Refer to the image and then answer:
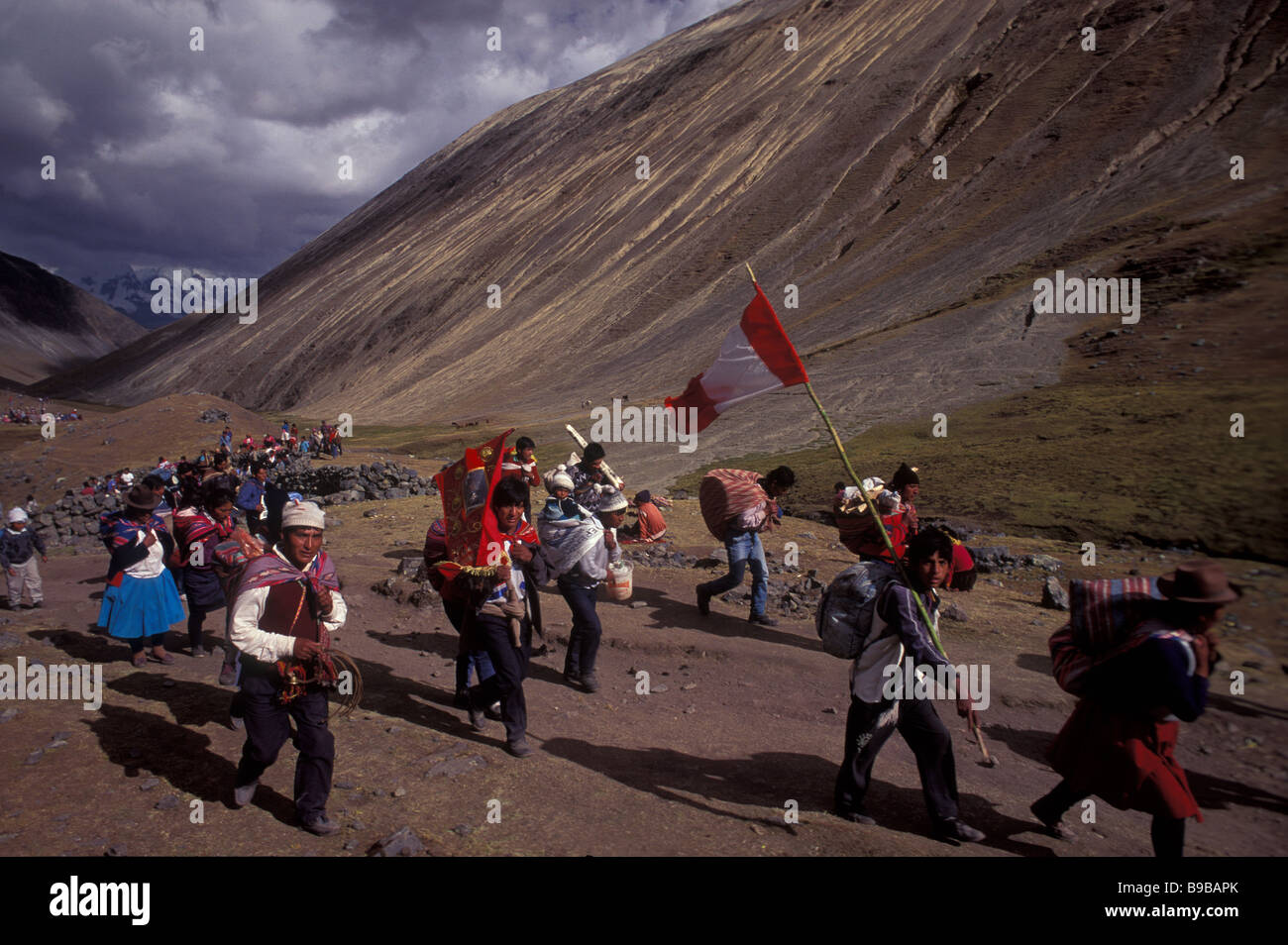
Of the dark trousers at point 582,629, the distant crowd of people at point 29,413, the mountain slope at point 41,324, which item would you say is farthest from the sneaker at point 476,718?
the mountain slope at point 41,324

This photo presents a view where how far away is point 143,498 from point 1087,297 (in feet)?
103

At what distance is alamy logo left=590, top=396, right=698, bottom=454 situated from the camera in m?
28.0

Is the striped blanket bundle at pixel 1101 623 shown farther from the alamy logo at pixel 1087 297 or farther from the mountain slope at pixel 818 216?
the alamy logo at pixel 1087 297

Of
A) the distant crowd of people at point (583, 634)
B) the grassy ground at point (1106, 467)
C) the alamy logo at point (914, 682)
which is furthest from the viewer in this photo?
the grassy ground at point (1106, 467)

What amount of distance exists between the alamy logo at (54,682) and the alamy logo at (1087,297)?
1132 inches

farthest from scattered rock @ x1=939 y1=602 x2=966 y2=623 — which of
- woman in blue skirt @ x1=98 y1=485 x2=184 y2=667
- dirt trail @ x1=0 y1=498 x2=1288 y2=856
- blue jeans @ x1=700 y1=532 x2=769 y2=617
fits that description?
woman in blue skirt @ x1=98 y1=485 x2=184 y2=667

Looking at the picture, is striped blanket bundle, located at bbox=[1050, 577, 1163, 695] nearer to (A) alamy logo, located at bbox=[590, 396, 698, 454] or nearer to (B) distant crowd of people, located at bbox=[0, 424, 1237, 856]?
(B) distant crowd of people, located at bbox=[0, 424, 1237, 856]

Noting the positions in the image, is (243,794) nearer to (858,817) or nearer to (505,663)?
(505,663)

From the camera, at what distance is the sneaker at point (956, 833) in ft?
14.8

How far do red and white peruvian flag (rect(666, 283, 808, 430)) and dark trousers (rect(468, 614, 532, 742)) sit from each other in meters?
2.17

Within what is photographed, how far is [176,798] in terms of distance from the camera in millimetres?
4574

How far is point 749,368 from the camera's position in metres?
5.93
